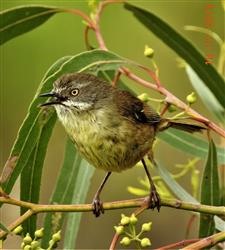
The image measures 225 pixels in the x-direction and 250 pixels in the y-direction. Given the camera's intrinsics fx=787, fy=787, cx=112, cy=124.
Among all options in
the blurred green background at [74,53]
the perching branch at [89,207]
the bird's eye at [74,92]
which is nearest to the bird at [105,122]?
the bird's eye at [74,92]

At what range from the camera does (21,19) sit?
4.62 m

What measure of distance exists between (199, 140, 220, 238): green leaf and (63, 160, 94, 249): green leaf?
673mm

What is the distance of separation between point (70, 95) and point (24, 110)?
13.5 feet

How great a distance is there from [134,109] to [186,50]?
0.45m

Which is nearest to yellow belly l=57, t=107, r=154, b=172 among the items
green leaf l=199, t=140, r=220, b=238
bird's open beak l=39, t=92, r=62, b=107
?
bird's open beak l=39, t=92, r=62, b=107

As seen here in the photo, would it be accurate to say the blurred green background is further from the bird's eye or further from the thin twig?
the thin twig

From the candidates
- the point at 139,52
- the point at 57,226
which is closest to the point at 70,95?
the point at 57,226

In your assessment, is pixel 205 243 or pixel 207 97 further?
pixel 207 97

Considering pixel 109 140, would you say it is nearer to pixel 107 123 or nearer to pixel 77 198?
pixel 107 123

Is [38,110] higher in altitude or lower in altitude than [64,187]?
higher

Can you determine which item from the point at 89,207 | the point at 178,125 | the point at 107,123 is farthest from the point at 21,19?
the point at 89,207

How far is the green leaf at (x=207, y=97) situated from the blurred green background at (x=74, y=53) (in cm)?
307

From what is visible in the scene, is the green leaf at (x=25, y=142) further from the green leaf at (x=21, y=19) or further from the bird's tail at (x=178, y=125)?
the bird's tail at (x=178, y=125)

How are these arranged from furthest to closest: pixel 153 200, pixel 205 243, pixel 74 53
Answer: pixel 74 53 < pixel 153 200 < pixel 205 243
